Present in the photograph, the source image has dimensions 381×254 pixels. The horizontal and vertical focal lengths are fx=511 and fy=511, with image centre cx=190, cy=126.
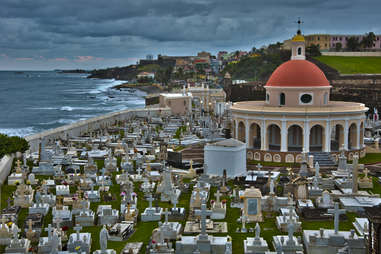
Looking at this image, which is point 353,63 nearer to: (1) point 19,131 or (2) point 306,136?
(1) point 19,131

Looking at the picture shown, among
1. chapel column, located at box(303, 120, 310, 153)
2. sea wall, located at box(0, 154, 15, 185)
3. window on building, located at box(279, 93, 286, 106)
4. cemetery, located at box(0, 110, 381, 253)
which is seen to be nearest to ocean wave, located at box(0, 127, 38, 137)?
sea wall, located at box(0, 154, 15, 185)

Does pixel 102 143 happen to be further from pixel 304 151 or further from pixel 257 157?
pixel 304 151

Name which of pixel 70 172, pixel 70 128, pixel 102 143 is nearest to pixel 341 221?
pixel 70 172

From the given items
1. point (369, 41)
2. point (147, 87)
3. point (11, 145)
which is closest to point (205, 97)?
point (11, 145)

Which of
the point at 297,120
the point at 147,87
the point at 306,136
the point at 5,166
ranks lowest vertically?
the point at 5,166

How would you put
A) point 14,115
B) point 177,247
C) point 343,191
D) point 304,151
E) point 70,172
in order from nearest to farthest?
point 177,247 → point 343,191 → point 70,172 → point 304,151 → point 14,115

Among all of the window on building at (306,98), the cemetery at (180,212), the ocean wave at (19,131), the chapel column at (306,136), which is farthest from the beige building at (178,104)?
the cemetery at (180,212)
